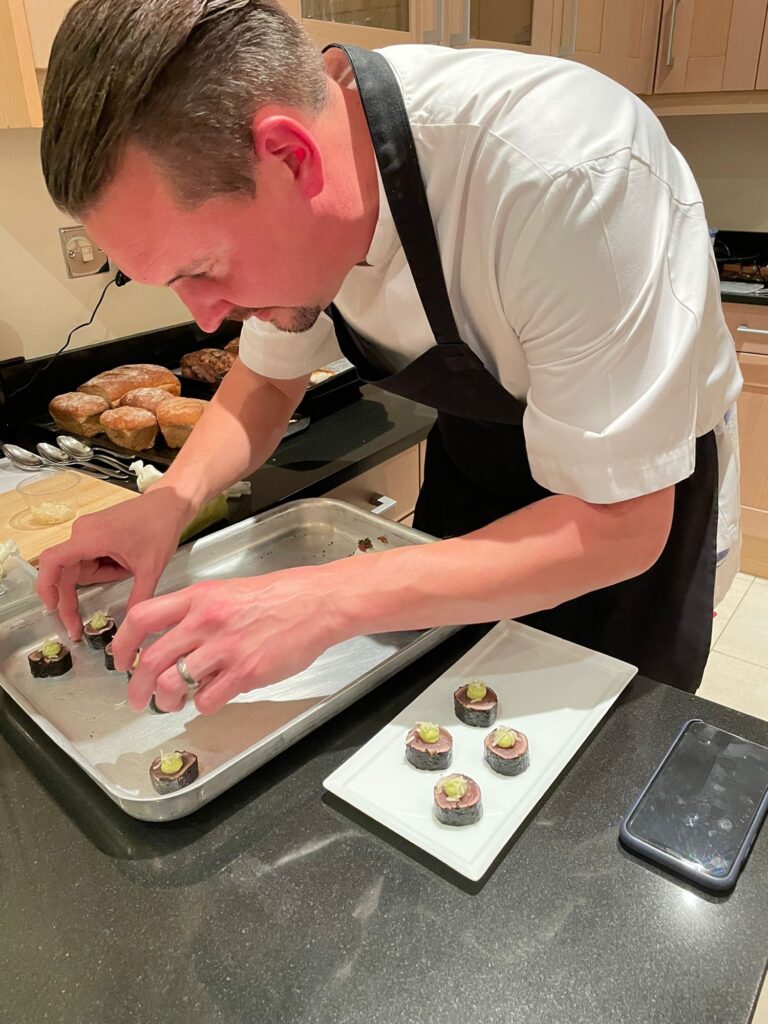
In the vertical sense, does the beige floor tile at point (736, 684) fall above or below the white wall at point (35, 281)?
below

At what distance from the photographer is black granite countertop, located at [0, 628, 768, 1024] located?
0.45 m

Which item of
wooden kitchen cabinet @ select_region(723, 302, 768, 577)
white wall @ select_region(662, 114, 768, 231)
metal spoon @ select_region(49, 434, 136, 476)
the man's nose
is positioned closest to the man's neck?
the man's nose

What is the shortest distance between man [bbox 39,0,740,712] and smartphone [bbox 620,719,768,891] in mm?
154

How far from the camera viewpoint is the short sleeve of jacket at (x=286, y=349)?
96cm

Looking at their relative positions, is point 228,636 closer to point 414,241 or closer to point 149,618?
point 149,618

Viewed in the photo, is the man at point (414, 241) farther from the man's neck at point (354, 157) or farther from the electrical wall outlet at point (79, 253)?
the electrical wall outlet at point (79, 253)

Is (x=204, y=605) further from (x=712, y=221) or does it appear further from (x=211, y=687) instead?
(x=712, y=221)

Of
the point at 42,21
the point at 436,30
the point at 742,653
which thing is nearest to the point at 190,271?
the point at 42,21

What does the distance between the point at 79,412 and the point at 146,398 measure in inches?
4.8

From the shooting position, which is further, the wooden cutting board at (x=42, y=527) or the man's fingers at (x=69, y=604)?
the wooden cutting board at (x=42, y=527)

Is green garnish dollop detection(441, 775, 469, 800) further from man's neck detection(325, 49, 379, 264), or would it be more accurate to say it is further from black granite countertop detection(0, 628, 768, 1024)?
man's neck detection(325, 49, 379, 264)

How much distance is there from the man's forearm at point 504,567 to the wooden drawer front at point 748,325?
72.8 inches

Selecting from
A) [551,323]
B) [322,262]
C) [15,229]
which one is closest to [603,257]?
[551,323]

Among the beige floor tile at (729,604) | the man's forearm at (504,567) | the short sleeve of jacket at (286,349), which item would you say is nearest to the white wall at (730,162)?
the beige floor tile at (729,604)
